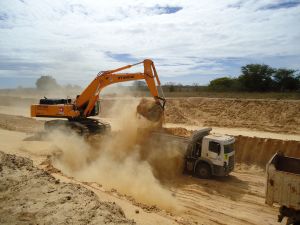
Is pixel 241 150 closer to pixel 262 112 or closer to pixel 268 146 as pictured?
pixel 268 146

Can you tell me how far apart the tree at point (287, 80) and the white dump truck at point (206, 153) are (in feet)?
108

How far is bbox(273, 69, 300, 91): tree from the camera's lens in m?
43.6

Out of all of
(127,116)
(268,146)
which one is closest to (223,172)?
(268,146)

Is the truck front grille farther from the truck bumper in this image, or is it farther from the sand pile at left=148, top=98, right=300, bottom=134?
the sand pile at left=148, top=98, right=300, bottom=134

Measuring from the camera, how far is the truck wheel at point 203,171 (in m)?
13.7

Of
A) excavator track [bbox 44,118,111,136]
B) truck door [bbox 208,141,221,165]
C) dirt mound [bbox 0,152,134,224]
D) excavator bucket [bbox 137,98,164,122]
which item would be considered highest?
excavator bucket [bbox 137,98,164,122]

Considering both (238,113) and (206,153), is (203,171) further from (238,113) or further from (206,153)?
(238,113)

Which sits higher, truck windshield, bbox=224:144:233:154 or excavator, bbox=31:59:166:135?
excavator, bbox=31:59:166:135

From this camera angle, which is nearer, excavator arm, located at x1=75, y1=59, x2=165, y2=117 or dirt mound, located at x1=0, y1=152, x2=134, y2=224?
dirt mound, located at x1=0, y1=152, x2=134, y2=224

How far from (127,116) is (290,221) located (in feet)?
33.6

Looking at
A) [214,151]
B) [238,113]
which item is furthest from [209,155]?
[238,113]

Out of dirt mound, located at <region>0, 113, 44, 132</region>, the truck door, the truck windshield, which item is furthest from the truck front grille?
dirt mound, located at <region>0, 113, 44, 132</region>

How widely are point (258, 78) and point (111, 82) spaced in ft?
109

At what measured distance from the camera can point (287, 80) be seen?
4388 cm
